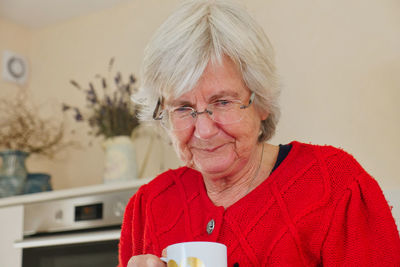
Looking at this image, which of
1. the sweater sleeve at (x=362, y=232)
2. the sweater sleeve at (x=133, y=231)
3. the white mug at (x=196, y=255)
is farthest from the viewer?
the sweater sleeve at (x=133, y=231)

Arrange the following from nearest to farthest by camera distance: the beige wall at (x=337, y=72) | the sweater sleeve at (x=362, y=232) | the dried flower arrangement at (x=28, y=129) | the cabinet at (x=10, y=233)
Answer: the sweater sleeve at (x=362, y=232)
the beige wall at (x=337, y=72)
the cabinet at (x=10, y=233)
the dried flower arrangement at (x=28, y=129)

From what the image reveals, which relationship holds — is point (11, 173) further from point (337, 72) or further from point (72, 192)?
point (337, 72)

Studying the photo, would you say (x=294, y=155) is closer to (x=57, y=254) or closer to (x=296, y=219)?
(x=296, y=219)

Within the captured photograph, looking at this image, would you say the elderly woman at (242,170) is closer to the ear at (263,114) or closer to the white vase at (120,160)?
the ear at (263,114)

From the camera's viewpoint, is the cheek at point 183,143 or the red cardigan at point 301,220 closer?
the red cardigan at point 301,220

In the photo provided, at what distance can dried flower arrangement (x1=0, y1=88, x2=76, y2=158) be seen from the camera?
236 centimetres

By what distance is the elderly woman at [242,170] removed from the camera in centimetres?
83

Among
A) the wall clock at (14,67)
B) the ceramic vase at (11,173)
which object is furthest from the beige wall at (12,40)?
the ceramic vase at (11,173)

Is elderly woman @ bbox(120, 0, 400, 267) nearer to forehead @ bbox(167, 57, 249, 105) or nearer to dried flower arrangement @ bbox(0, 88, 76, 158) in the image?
forehead @ bbox(167, 57, 249, 105)

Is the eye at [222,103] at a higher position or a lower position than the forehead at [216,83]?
lower

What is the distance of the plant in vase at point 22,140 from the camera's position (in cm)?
214

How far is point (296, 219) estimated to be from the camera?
864 millimetres

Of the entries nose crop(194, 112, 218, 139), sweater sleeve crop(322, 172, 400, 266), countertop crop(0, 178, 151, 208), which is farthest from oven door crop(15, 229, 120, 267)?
sweater sleeve crop(322, 172, 400, 266)

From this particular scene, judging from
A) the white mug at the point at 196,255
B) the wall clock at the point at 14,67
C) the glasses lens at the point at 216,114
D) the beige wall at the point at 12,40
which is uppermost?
the beige wall at the point at 12,40
